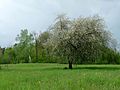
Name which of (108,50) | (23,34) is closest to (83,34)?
(108,50)

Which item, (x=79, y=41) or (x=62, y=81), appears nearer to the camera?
(x=62, y=81)

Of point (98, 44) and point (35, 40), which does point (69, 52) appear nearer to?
point (98, 44)

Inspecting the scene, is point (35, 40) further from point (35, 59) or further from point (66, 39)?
point (66, 39)

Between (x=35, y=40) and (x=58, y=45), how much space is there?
60.6 meters

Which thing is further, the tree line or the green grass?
the tree line

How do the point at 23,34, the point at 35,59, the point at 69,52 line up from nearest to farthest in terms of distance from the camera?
the point at 69,52
the point at 35,59
the point at 23,34

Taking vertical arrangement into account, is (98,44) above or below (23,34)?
below

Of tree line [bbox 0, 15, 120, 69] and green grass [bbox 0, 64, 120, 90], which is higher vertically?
tree line [bbox 0, 15, 120, 69]

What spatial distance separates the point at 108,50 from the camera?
6219 cm

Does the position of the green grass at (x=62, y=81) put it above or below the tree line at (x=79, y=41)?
below

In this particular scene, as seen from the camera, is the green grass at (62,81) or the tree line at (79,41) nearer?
the green grass at (62,81)

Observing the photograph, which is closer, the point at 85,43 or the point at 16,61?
the point at 85,43

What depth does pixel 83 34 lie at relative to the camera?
196ft

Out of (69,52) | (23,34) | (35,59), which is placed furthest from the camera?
(23,34)
